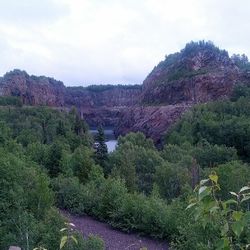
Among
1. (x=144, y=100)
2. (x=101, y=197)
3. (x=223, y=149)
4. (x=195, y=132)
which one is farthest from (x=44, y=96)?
(x=101, y=197)

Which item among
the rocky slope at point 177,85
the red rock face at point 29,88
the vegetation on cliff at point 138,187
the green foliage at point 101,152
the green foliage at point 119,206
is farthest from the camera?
the red rock face at point 29,88

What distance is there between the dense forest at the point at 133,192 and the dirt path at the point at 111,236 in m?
0.52

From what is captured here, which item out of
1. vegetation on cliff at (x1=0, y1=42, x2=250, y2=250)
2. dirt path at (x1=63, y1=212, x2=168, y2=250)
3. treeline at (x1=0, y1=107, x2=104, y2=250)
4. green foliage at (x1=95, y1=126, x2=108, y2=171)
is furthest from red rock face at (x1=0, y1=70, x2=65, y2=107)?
dirt path at (x1=63, y1=212, x2=168, y2=250)

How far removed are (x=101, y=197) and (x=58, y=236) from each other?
41.0ft

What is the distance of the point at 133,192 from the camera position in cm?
3488

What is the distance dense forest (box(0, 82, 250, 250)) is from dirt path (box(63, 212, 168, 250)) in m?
0.52

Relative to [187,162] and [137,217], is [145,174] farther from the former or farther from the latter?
[137,217]

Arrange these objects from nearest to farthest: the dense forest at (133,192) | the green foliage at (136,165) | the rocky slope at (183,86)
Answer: the dense forest at (133,192)
the green foliage at (136,165)
the rocky slope at (183,86)

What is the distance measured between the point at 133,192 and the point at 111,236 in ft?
32.4

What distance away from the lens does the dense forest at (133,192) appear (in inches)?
106

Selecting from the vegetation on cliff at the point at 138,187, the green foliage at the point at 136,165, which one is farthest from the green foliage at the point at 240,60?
the green foliage at the point at 136,165

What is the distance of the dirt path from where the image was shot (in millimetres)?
23203

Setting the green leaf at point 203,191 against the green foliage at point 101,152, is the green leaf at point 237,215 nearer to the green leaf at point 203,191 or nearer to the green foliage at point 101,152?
the green leaf at point 203,191

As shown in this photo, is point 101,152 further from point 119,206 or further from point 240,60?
point 240,60
